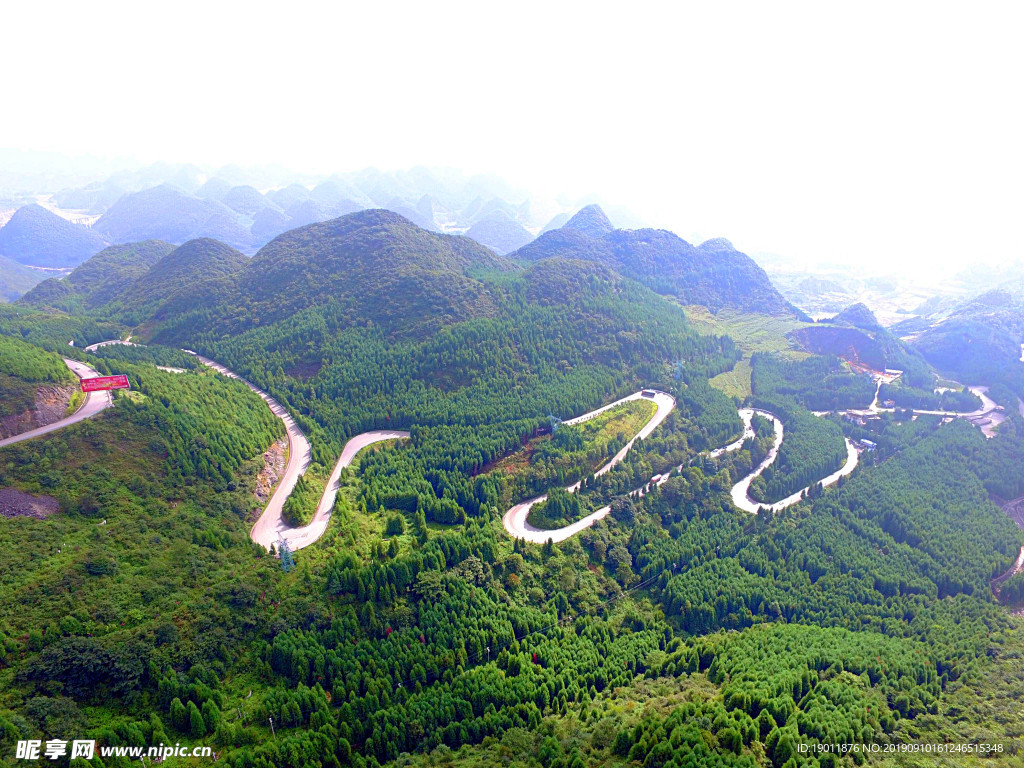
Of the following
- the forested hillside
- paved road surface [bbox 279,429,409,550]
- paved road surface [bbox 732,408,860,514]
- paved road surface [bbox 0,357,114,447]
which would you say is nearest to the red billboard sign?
paved road surface [bbox 0,357,114,447]

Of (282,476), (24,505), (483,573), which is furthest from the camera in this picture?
(282,476)

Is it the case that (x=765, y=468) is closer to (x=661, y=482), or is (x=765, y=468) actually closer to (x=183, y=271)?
(x=661, y=482)

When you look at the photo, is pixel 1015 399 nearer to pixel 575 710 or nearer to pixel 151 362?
pixel 575 710

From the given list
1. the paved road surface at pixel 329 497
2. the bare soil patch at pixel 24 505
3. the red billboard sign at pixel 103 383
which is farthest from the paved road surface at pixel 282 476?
the red billboard sign at pixel 103 383

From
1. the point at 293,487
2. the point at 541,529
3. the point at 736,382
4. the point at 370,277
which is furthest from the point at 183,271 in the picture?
the point at 736,382

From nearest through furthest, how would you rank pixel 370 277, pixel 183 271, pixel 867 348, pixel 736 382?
pixel 736 382 < pixel 370 277 < pixel 867 348 < pixel 183 271

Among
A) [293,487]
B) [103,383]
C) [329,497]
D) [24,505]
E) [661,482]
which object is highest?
[103,383]

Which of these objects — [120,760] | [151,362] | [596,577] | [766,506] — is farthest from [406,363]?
[120,760]

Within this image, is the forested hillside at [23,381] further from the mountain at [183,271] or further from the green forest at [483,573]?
the mountain at [183,271]
